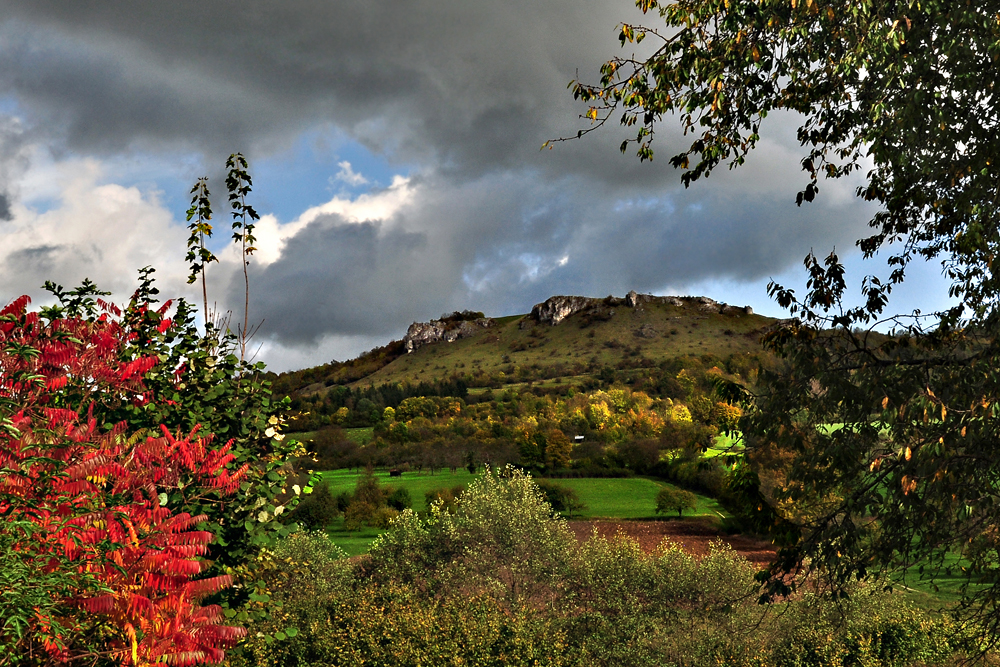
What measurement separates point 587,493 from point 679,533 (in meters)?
14.5

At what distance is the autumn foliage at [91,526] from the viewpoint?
17.3ft

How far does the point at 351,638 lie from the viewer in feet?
50.2

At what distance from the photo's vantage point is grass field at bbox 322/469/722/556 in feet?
183

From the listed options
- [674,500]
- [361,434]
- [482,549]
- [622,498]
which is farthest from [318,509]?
[361,434]

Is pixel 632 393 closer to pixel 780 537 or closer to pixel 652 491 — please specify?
pixel 652 491

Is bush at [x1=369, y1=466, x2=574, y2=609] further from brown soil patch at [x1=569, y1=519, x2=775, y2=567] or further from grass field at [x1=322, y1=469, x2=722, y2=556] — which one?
grass field at [x1=322, y1=469, x2=722, y2=556]

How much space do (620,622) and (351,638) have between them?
9456 mm

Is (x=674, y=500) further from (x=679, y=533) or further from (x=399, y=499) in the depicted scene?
(x=399, y=499)

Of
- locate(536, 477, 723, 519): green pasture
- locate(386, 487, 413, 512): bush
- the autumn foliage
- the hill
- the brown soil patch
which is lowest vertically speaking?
the brown soil patch

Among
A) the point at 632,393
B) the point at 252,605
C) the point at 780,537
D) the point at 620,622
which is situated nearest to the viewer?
the point at 252,605

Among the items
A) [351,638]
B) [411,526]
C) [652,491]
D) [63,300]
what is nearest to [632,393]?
[652,491]

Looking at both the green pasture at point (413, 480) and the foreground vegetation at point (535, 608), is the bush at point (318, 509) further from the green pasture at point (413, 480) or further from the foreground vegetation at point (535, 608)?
the foreground vegetation at point (535, 608)

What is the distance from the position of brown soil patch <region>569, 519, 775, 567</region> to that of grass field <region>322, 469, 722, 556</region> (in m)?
2.69

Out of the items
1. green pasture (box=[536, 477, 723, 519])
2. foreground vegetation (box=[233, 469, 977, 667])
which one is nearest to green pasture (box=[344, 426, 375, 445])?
green pasture (box=[536, 477, 723, 519])
